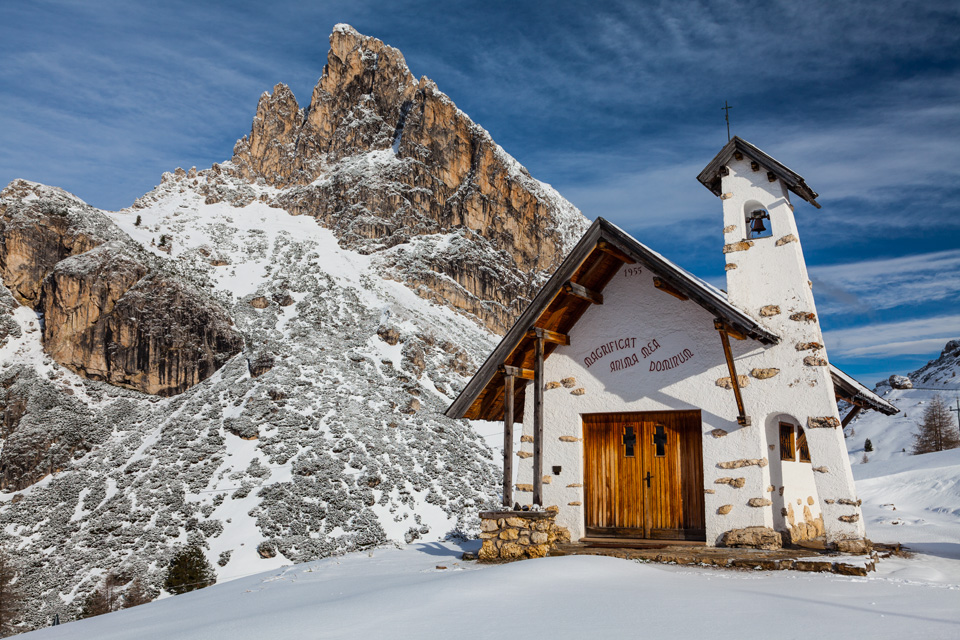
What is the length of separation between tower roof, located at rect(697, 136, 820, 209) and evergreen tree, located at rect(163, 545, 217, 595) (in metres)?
22.3

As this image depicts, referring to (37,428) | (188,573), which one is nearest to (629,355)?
(188,573)

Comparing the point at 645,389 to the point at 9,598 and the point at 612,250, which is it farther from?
the point at 9,598

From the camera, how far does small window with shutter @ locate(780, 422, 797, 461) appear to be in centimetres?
1129

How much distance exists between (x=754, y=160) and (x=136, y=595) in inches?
1051

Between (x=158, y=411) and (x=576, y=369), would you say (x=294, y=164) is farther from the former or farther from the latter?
(x=576, y=369)

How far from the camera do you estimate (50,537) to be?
31.5m

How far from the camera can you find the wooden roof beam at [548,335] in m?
11.7

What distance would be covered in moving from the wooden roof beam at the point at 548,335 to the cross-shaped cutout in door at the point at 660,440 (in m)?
2.33

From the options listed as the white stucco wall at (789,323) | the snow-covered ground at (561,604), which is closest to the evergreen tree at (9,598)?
the snow-covered ground at (561,604)

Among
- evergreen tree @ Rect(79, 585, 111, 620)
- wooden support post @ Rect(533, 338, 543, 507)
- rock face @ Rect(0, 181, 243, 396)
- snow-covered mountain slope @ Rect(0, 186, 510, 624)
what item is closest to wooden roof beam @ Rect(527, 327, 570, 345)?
wooden support post @ Rect(533, 338, 543, 507)

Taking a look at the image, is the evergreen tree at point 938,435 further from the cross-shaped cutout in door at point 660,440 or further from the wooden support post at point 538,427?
the wooden support post at point 538,427

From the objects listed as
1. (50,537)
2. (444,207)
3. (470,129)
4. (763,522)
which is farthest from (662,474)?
(470,129)

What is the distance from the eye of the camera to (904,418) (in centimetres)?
7719

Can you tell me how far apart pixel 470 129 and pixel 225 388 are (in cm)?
5173
